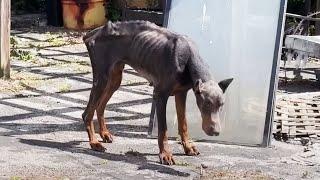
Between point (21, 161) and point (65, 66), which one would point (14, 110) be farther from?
point (65, 66)

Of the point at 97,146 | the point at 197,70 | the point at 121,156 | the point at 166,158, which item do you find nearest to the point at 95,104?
the point at 97,146

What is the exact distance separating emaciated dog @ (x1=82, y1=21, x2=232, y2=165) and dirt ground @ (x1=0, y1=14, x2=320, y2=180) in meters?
0.25

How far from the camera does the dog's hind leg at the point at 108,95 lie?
6.62 m

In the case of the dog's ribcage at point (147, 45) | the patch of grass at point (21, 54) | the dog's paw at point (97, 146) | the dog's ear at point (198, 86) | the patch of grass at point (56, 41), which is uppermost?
the dog's ribcage at point (147, 45)

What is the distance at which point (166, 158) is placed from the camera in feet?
19.9

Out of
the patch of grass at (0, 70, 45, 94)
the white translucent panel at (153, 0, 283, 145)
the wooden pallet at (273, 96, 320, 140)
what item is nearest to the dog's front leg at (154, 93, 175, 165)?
the white translucent panel at (153, 0, 283, 145)

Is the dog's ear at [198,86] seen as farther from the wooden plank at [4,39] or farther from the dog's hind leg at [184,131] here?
the wooden plank at [4,39]

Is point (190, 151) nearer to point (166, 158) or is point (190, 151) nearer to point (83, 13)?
point (166, 158)

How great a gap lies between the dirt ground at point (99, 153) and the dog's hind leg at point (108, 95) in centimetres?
13

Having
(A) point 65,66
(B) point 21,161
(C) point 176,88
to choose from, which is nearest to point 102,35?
(C) point 176,88

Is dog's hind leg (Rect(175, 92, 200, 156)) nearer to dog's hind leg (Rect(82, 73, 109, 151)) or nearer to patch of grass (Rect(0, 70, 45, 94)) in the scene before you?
dog's hind leg (Rect(82, 73, 109, 151))

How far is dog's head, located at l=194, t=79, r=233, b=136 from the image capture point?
571 cm

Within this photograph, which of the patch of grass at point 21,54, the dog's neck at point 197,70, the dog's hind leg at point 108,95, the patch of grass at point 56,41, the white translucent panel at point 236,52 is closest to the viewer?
the dog's neck at point 197,70

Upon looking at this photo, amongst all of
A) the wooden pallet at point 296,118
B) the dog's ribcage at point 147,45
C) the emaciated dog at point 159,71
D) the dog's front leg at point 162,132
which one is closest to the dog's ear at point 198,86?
the emaciated dog at point 159,71
